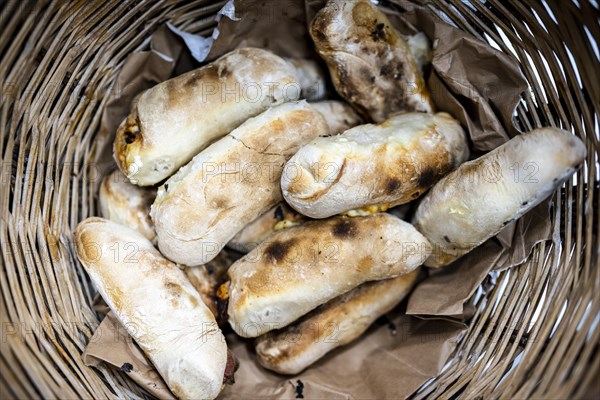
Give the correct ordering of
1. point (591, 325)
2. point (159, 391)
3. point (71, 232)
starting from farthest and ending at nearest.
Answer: point (71, 232), point (159, 391), point (591, 325)

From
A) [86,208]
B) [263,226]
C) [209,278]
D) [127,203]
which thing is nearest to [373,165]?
[263,226]

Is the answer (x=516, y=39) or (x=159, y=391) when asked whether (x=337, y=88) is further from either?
(x=159, y=391)

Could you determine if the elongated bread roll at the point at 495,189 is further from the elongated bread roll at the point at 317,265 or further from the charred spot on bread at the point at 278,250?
the charred spot on bread at the point at 278,250

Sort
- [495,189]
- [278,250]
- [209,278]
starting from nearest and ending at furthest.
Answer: [495,189] < [278,250] < [209,278]

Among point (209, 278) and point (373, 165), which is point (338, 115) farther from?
point (209, 278)

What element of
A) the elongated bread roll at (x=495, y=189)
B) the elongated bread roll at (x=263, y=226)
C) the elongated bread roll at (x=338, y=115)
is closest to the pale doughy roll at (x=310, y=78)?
the elongated bread roll at (x=338, y=115)

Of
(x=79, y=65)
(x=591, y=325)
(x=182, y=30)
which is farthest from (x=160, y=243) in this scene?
(x=591, y=325)

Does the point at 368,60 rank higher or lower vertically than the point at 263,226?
higher
